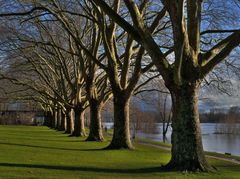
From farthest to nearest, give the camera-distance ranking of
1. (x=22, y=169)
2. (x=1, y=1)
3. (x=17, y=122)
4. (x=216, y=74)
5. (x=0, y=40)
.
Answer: (x=17, y=122), (x=0, y=40), (x=216, y=74), (x=1, y=1), (x=22, y=169)

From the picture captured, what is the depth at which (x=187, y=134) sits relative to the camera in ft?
38.6

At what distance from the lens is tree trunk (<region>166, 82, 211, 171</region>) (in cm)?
1164

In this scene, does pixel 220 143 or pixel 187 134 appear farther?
pixel 220 143

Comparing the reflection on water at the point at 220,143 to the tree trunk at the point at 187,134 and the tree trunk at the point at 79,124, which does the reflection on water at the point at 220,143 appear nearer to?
the tree trunk at the point at 79,124

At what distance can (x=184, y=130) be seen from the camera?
11.8 meters

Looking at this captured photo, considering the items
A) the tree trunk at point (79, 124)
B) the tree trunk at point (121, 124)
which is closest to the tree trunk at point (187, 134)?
the tree trunk at point (121, 124)

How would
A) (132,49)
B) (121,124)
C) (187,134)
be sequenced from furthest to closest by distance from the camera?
1. (132,49)
2. (121,124)
3. (187,134)

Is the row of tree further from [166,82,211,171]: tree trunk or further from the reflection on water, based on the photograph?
the reflection on water

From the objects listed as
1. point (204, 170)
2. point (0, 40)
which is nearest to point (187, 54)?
point (204, 170)

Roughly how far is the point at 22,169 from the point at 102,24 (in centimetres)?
1006

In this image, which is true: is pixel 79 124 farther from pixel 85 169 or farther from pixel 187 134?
pixel 187 134

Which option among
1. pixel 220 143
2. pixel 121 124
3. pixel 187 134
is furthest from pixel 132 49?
pixel 220 143

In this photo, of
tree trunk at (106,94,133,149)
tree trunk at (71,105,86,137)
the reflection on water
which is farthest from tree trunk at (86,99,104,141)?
the reflection on water

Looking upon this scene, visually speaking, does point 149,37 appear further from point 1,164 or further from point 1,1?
point 1,1
